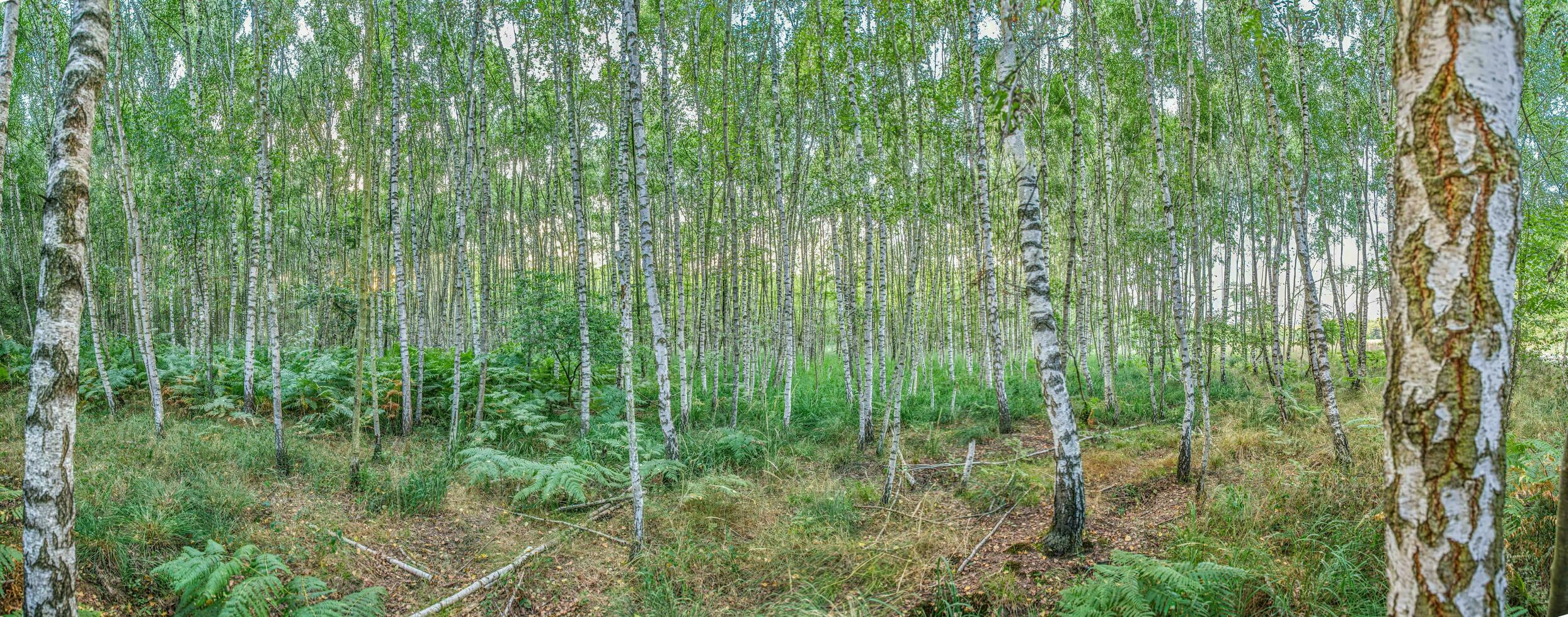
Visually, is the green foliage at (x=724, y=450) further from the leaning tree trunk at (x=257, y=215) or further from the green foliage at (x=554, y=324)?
the leaning tree trunk at (x=257, y=215)

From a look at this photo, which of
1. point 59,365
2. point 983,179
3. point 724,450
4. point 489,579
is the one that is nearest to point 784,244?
point 724,450

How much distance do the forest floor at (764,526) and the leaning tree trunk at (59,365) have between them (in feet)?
3.98

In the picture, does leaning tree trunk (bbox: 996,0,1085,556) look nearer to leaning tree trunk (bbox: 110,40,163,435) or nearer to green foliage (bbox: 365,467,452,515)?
green foliage (bbox: 365,467,452,515)

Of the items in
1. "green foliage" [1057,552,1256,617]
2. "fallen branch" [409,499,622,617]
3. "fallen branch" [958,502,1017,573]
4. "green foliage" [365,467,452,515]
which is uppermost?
"green foliage" [1057,552,1256,617]

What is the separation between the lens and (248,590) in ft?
11.8

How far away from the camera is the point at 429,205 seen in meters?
11.1

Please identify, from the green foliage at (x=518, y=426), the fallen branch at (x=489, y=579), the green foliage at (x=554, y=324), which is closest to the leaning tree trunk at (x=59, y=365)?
the fallen branch at (x=489, y=579)

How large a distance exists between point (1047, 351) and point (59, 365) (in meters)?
5.60

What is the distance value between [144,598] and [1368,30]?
17.3 m

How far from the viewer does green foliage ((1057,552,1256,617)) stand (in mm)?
3279

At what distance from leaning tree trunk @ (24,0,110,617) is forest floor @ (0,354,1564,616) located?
121 centimetres

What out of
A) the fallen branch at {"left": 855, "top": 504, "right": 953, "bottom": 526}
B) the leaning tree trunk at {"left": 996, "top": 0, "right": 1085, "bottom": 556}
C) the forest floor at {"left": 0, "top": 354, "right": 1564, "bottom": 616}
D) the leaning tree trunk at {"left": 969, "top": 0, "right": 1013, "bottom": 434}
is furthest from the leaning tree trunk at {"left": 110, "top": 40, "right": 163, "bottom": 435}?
the leaning tree trunk at {"left": 996, "top": 0, "right": 1085, "bottom": 556}

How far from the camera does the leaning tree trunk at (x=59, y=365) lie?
2756 millimetres

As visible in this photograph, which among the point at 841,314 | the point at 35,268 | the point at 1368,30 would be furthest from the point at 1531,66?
the point at 35,268
